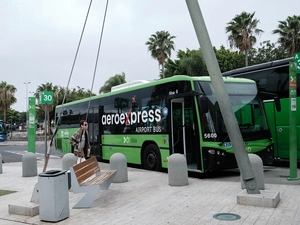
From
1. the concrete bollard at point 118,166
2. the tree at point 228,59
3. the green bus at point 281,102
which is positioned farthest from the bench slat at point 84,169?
the tree at point 228,59

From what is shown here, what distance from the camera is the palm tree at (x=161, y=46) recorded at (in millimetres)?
44906

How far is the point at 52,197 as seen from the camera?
603cm

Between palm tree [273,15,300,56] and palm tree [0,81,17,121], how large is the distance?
49109 millimetres

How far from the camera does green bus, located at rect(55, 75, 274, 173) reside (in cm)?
963

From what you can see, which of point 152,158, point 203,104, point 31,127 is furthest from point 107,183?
point 31,127

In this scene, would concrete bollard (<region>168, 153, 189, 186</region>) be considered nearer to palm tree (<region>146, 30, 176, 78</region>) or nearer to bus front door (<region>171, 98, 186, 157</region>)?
bus front door (<region>171, 98, 186, 157</region>)

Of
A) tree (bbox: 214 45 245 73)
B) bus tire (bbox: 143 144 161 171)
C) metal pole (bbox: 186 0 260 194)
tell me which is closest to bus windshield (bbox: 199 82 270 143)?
bus tire (bbox: 143 144 161 171)

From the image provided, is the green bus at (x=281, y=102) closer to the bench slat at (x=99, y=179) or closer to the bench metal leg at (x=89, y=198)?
the bench slat at (x=99, y=179)

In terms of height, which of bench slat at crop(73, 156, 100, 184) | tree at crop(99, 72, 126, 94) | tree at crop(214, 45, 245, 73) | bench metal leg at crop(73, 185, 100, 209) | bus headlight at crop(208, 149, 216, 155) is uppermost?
tree at crop(214, 45, 245, 73)

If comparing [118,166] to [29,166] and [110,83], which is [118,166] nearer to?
[29,166]

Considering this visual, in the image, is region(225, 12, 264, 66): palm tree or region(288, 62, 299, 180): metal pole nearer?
region(288, 62, 299, 180): metal pole

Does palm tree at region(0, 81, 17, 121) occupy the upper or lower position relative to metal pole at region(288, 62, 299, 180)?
upper

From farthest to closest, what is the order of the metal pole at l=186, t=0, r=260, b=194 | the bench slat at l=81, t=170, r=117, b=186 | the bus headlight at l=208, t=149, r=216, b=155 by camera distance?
the bus headlight at l=208, t=149, r=216, b=155
the bench slat at l=81, t=170, r=117, b=186
the metal pole at l=186, t=0, r=260, b=194

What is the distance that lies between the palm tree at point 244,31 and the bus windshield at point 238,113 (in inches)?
1079
